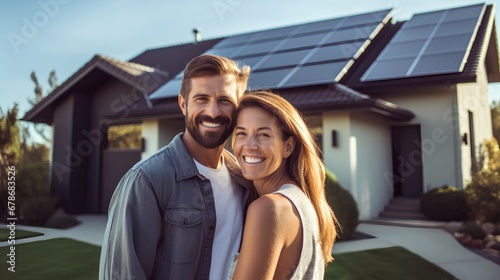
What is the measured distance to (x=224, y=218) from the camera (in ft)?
7.00

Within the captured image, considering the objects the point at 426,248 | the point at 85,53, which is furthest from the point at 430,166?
the point at 85,53

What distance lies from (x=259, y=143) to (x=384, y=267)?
376cm

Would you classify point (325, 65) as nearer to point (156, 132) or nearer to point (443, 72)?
point (443, 72)

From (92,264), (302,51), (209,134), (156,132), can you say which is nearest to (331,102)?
(302,51)

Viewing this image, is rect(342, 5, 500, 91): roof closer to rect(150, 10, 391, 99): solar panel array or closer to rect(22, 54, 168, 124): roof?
rect(150, 10, 391, 99): solar panel array

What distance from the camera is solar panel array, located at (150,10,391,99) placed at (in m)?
9.49

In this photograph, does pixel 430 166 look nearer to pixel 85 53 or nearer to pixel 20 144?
pixel 85 53

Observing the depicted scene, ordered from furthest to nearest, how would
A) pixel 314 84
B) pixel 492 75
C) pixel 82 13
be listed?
pixel 492 75
pixel 314 84
pixel 82 13

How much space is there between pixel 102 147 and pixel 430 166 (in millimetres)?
9357

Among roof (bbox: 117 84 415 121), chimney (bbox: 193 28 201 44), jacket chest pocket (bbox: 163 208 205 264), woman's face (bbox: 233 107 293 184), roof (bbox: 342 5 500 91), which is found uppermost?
chimney (bbox: 193 28 201 44)

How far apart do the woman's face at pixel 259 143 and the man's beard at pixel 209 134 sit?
0.16 metres

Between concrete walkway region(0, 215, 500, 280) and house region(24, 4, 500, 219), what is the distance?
214cm

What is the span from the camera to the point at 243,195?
2277 mm

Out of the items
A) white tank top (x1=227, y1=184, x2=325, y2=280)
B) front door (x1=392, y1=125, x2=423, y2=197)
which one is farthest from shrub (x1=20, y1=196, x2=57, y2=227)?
front door (x1=392, y1=125, x2=423, y2=197)
